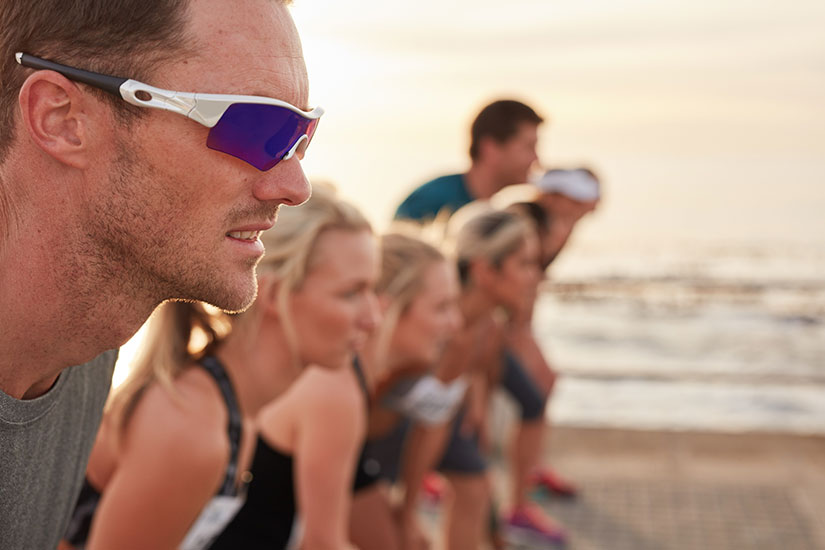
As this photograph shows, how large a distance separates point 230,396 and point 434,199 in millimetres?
3948

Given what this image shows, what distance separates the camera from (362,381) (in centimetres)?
409

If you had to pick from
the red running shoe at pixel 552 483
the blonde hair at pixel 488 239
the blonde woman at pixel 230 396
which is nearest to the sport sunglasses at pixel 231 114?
the blonde woman at pixel 230 396

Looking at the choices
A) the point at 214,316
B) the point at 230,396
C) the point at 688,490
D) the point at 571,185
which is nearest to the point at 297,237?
the point at 214,316

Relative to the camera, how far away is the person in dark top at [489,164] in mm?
6539

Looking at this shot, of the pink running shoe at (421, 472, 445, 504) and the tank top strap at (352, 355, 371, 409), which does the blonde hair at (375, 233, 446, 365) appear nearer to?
the tank top strap at (352, 355, 371, 409)

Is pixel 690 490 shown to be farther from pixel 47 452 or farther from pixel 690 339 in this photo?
pixel 690 339

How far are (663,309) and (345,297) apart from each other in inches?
649

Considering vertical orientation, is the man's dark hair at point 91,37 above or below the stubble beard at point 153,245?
above

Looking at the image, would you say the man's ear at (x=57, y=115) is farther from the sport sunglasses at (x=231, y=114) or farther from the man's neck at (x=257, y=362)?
the man's neck at (x=257, y=362)

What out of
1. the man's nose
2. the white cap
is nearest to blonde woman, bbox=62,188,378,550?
the man's nose

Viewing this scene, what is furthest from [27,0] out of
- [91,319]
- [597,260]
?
[597,260]

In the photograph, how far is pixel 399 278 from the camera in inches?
179

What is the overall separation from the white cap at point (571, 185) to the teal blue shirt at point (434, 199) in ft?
3.09

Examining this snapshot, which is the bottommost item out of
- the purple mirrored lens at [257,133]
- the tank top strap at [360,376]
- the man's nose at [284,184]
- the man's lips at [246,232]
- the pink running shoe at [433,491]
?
the pink running shoe at [433,491]
